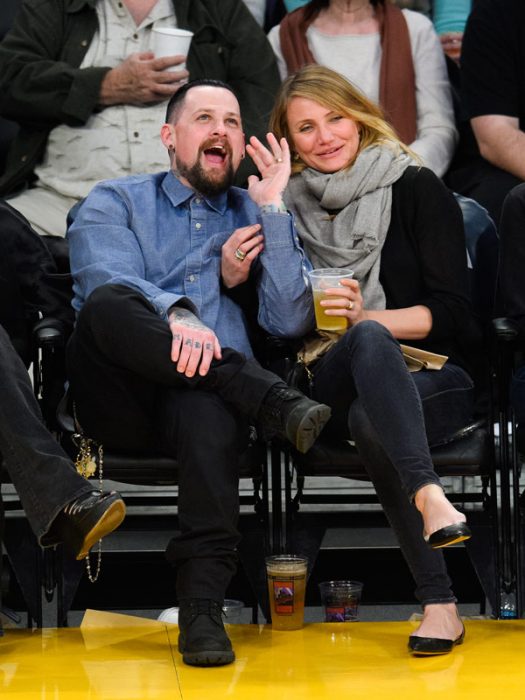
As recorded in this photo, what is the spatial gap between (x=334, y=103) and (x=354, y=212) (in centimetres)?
29

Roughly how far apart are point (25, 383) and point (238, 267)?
67cm

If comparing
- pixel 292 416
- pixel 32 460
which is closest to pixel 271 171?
pixel 292 416

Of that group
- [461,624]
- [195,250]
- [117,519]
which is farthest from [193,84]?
[461,624]

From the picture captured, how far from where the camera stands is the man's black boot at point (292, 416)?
9.20 ft

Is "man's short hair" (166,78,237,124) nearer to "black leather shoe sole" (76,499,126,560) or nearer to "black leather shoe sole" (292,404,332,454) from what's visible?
"black leather shoe sole" (292,404,332,454)

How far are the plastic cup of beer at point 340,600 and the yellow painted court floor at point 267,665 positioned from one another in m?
0.04

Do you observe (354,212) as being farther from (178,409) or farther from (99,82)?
(99,82)

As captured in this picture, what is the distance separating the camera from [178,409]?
292 cm

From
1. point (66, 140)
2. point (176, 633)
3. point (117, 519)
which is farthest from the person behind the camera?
point (66, 140)

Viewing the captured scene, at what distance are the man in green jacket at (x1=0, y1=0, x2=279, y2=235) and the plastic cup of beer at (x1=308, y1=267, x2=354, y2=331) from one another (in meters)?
1.18

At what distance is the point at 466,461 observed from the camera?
3.13 metres

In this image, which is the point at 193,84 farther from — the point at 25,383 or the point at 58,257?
the point at 25,383

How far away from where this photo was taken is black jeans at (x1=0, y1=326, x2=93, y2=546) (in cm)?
275

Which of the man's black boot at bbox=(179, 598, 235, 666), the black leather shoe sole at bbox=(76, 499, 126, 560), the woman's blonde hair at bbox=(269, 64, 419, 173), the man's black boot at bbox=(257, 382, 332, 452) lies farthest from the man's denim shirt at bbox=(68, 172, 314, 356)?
the man's black boot at bbox=(179, 598, 235, 666)
